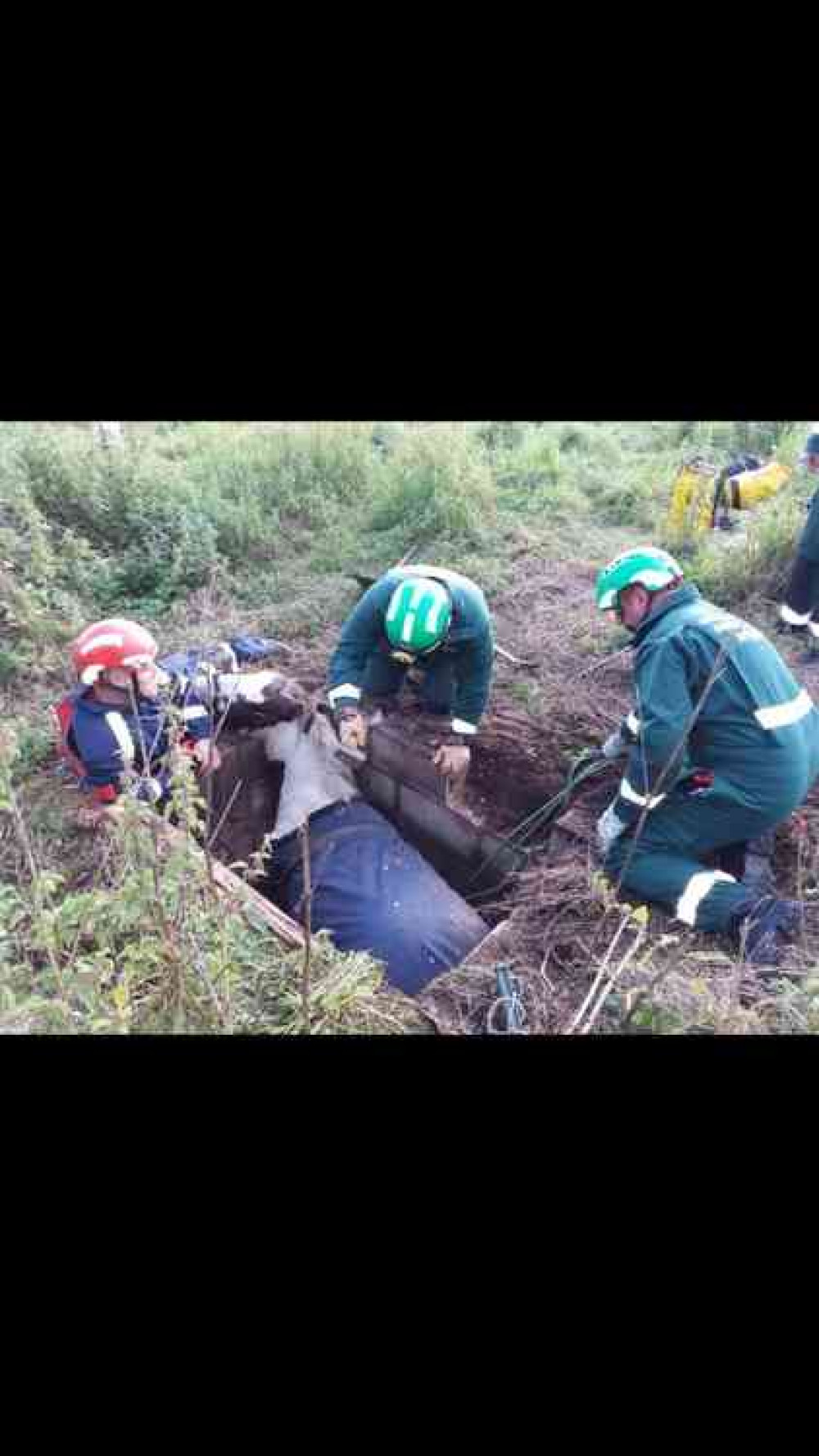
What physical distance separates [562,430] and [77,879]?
7.37 metres

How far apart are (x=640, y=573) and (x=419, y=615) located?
105cm

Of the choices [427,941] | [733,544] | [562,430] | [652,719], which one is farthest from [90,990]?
[562,430]

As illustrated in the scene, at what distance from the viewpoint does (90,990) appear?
185cm

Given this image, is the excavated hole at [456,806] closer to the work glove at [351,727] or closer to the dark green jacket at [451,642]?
the dark green jacket at [451,642]

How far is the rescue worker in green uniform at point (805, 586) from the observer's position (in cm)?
486

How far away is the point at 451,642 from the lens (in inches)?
158

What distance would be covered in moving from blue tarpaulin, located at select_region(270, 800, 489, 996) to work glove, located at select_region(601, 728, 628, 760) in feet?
3.42


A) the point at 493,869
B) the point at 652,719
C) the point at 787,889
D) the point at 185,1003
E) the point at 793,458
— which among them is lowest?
the point at 493,869

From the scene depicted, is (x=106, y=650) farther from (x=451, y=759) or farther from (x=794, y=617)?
(x=794, y=617)

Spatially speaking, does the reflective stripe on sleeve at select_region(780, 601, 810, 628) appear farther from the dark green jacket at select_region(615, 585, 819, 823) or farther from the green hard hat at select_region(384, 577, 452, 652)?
the green hard hat at select_region(384, 577, 452, 652)

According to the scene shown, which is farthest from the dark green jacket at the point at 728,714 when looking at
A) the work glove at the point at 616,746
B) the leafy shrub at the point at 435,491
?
the leafy shrub at the point at 435,491

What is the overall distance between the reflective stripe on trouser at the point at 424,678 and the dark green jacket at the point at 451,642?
8 centimetres

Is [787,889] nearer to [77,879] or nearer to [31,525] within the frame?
[77,879]

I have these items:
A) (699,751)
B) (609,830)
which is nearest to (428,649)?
(609,830)
